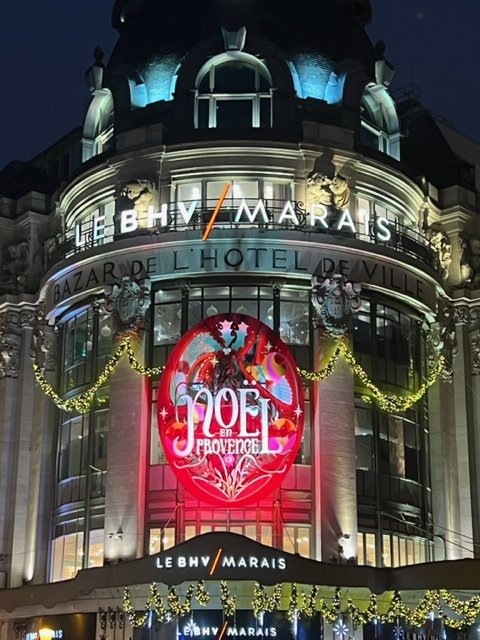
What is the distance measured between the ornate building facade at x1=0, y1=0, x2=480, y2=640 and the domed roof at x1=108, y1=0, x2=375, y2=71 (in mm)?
148

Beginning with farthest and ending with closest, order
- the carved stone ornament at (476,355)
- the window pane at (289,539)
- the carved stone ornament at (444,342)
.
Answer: the carved stone ornament at (476,355)
the carved stone ornament at (444,342)
the window pane at (289,539)

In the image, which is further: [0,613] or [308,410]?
[0,613]

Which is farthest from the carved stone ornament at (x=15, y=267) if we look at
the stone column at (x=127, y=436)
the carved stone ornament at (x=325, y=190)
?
the carved stone ornament at (x=325, y=190)

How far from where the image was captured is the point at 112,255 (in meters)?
53.7

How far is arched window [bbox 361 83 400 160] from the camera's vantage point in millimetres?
59031

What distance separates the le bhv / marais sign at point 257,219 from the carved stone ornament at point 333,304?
8.70ft

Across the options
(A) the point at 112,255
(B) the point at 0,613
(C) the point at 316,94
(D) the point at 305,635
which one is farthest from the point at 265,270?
(B) the point at 0,613

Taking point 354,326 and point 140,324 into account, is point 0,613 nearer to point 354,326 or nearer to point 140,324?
point 140,324

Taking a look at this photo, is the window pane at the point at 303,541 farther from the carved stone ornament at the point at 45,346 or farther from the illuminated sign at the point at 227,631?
the carved stone ornament at the point at 45,346

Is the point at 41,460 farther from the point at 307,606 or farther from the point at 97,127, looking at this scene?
the point at 97,127

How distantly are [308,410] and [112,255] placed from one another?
11.1 m

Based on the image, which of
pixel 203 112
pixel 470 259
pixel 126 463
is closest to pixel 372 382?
pixel 470 259

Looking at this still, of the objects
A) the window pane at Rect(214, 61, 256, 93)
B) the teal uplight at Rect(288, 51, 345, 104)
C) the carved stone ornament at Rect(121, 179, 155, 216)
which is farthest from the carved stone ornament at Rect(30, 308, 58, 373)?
the teal uplight at Rect(288, 51, 345, 104)

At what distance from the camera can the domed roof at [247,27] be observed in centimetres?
5872
